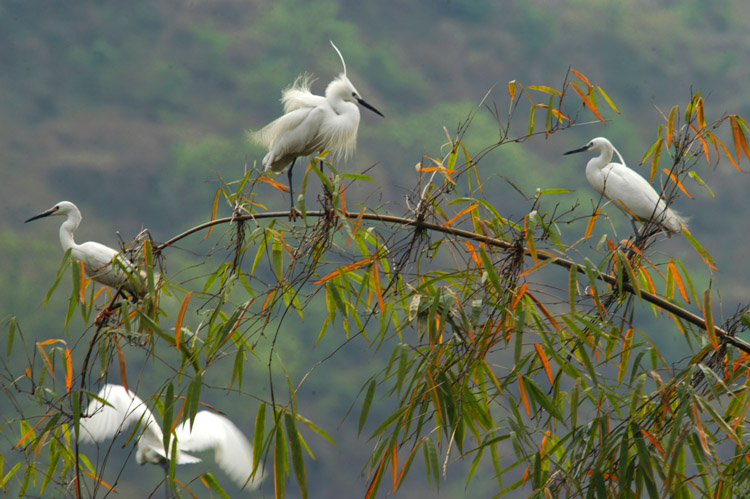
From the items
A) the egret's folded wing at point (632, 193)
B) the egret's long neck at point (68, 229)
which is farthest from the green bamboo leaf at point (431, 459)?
the egret's long neck at point (68, 229)

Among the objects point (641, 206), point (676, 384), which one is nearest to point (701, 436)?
point (676, 384)

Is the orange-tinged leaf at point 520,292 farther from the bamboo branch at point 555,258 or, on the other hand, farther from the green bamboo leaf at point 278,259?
Answer: the green bamboo leaf at point 278,259

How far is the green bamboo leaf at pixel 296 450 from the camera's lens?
105cm

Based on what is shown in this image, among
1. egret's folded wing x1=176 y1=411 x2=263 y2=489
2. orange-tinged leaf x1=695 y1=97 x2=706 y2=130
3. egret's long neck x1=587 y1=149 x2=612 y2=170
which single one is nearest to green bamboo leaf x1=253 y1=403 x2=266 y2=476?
egret's folded wing x1=176 y1=411 x2=263 y2=489

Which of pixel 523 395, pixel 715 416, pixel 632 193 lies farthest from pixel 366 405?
pixel 632 193

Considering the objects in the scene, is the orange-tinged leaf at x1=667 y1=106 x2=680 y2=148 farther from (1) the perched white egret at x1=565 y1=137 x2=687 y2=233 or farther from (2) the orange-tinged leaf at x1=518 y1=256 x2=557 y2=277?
(1) the perched white egret at x1=565 y1=137 x2=687 y2=233

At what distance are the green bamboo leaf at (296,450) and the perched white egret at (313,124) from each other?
5.05 ft

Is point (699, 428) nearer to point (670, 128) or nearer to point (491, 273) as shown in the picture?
point (491, 273)

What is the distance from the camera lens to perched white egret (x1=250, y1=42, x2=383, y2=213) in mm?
2547

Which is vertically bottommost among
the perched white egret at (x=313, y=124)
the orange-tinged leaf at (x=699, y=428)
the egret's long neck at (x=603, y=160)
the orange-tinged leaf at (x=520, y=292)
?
the orange-tinged leaf at (x=699, y=428)

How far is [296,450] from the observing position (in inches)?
41.4

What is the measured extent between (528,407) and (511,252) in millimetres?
236

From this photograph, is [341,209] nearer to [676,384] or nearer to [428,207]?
[428,207]

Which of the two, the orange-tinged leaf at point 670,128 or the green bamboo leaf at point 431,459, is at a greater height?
the orange-tinged leaf at point 670,128
